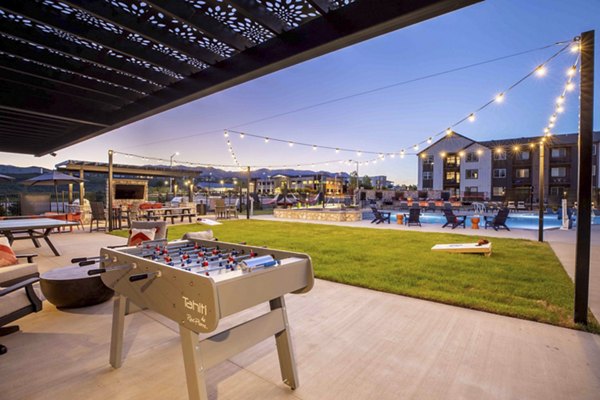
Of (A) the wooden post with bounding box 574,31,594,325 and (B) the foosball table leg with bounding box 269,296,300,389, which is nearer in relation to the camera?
(B) the foosball table leg with bounding box 269,296,300,389

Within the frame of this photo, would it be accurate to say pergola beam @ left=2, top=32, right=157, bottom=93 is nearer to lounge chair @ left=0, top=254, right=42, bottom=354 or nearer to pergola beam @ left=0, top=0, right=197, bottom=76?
pergola beam @ left=0, top=0, right=197, bottom=76

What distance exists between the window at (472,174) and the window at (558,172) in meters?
6.85

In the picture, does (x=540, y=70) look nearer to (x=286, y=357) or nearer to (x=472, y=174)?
(x=286, y=357)

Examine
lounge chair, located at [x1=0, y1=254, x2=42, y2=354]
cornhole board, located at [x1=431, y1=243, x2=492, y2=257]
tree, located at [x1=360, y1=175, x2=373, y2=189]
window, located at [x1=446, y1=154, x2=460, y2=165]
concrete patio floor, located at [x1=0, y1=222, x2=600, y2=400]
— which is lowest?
concrete patio floor, located at [x1=0, y1=222, x2=600, y2=400]

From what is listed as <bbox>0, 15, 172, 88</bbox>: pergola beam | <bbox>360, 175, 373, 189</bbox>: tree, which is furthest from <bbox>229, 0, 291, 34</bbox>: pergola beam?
<bbox>360, 175, 373, 189</bbox>: tree

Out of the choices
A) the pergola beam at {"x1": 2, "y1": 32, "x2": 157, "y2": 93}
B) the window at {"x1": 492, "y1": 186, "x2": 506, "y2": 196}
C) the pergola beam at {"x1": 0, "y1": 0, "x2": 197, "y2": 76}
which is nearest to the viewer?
the pergola beam at {"x1": 0, "y1": 0, "x2": 197, "y2": 76}

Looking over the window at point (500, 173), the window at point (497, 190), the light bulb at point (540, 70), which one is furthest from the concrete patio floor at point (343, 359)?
the window at point (500, 173)

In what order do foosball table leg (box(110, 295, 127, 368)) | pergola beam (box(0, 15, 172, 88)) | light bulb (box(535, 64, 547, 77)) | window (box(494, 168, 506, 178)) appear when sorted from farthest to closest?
window (box(494, 168, 506, 178)) < light bulb (box(535, 64, 547, 77)) < pergola beam (box(0, 15, 172, 88)) < foosball table leg (box(110, 295, 127, 368))

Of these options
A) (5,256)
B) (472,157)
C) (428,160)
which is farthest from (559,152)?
(5,256)

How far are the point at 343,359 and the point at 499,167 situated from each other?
33201mm

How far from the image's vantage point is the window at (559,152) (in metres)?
27.1

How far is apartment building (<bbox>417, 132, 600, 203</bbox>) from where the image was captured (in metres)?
26.6

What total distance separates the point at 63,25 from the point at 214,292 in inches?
125

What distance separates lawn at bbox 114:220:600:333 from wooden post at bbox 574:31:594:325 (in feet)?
1.51
